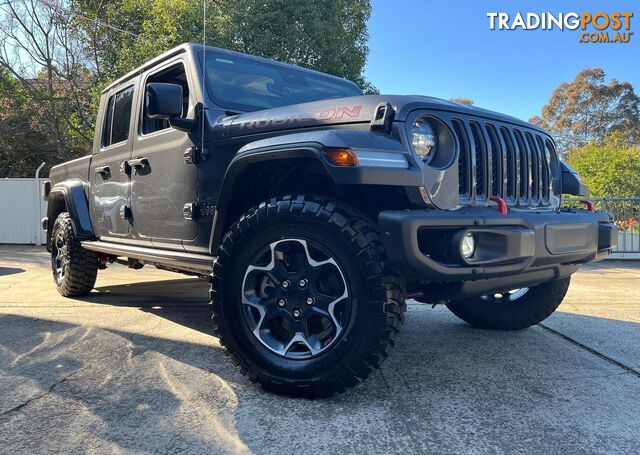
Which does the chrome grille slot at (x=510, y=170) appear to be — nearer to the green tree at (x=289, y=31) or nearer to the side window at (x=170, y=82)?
the side window at (x=170, y=82)

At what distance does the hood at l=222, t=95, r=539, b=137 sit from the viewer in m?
2.42

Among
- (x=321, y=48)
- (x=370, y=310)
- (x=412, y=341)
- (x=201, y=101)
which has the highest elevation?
(x=321, y=48)

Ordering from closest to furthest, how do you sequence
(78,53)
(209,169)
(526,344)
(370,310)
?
(370,310), (209,169), (526,344), (78,53)

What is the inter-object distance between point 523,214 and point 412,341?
155 centimetres

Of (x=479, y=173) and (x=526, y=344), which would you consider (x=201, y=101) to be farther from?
(x=526, y=344)

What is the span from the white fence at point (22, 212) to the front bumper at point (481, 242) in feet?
41.0

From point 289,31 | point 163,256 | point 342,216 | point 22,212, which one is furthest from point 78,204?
point 289,31

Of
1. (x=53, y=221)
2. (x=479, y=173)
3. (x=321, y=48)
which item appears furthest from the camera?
(x=321, y=48)

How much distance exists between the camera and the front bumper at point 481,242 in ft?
6.96

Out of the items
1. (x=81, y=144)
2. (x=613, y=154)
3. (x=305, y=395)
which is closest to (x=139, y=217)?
(x=305, y=395)

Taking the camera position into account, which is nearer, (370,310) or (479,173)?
(370,310)

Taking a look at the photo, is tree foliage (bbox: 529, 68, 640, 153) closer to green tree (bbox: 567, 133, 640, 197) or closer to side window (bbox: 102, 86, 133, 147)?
green tree (bbox: 567, 133, 640, 197)

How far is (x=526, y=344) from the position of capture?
11.7 feet

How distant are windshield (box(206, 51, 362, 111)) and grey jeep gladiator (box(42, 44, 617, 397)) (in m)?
0.02
